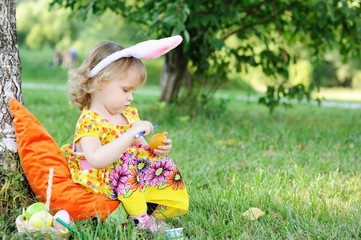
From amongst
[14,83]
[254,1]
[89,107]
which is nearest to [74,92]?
[89,107]

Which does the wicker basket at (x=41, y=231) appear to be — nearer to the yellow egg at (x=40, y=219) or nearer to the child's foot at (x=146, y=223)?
the yellow egg at (x=40, y=219)

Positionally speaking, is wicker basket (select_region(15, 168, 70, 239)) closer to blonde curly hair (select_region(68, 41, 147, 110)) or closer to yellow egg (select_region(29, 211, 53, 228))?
yellow egg (select_region(29, 211, 53, 228))

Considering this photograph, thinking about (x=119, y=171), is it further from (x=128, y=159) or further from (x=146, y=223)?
(x=146, y=223)

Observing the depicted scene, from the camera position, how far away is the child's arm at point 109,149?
86.4 inches

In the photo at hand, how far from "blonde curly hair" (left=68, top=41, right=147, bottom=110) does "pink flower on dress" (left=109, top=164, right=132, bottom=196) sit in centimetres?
39

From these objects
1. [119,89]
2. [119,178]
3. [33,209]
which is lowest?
[33,209]

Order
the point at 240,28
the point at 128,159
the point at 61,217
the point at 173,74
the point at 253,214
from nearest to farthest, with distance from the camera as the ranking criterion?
the point at 61,217
the point at 128,159
the point at 253,214
the point at 240,28
the point at 173,74

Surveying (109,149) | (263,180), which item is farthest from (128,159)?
(263,180)

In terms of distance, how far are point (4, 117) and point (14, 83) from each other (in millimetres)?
174

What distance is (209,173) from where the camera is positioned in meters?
3.44

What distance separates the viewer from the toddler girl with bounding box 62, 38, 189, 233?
90.7 inches

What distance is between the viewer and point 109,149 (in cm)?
219

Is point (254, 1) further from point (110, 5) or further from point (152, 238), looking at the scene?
point (152, 238)

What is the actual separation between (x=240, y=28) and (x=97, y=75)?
4.13m
